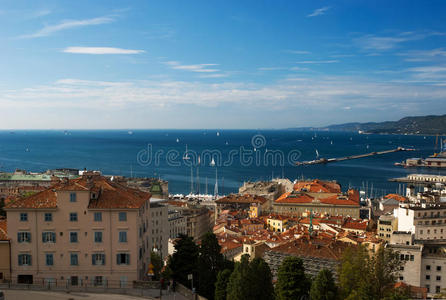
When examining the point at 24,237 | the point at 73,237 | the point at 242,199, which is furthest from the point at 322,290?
the point at 242,199

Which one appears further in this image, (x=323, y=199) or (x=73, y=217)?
(x=323, y=199)

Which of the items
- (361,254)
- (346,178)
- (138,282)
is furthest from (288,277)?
(346,178)

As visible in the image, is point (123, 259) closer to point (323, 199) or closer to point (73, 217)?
point (73, 217)

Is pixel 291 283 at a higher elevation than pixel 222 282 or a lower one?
higher

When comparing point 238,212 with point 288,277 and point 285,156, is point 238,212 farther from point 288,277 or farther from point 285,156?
point 285,156

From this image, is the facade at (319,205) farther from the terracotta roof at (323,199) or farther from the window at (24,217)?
the window at (24,217)

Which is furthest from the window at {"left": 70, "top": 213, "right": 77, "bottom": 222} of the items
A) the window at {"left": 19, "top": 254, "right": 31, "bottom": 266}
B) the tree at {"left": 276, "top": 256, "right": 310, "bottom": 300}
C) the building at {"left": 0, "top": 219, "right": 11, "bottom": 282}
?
the tree at {"left": 276, "top": 256, "right": 310, "bottom": 300}
